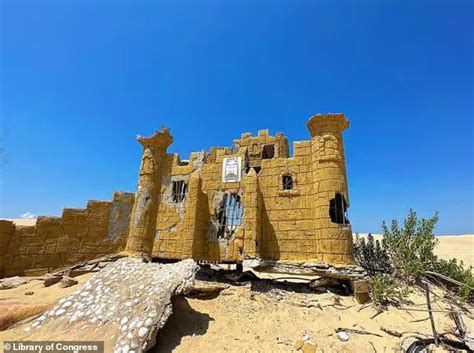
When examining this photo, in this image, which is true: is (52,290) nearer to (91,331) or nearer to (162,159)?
(91,331)

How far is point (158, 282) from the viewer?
822 cm

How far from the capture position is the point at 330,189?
12664 millimetres

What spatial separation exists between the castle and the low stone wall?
0.18 ft

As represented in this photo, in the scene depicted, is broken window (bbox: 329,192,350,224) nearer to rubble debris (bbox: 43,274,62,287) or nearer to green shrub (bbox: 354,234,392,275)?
green shrub (bbox: 354,234,392,275)

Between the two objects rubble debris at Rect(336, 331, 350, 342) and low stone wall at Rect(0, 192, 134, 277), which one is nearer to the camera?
rubble debris at Rect(336, 331, 350, 342)

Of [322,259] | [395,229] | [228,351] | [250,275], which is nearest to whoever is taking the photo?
[228,351]

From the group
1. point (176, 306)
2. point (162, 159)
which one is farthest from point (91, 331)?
point (162, 159)

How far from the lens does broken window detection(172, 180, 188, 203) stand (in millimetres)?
16594

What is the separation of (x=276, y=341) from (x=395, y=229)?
345 inches

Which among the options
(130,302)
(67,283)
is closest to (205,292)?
(130,302)

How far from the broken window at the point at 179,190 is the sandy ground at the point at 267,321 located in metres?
6.73

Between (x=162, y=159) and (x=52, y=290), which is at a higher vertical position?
(x=162, y=159)

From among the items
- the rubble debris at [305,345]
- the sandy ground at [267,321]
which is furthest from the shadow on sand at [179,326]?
the rubble debris at [305,345]

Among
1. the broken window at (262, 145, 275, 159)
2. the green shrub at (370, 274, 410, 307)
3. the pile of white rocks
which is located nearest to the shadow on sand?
the pile of white rocks
